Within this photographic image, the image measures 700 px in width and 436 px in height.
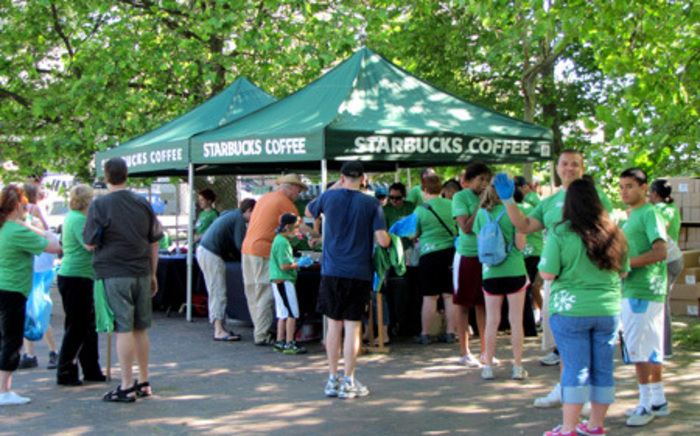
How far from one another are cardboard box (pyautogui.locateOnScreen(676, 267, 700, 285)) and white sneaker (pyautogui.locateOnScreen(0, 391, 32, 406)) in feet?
30.3

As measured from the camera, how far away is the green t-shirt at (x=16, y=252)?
6.60m

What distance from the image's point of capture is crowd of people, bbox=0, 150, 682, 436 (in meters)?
4.95

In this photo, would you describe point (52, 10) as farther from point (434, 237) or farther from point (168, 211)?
point (434, 237)

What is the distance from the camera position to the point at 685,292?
12070 mm

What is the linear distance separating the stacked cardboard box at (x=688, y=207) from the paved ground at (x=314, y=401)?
5348 millimetres

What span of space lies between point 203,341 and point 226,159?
215cm

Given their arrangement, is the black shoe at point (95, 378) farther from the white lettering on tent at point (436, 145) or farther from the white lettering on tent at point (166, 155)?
the white lettering on tent at point (166, 155)

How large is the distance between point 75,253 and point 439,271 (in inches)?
151

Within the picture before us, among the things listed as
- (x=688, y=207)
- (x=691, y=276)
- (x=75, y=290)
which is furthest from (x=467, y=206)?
(x=688, y=207)

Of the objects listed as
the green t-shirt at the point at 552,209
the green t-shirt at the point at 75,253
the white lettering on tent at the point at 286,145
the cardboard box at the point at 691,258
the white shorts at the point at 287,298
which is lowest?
the white shorts at the point at 287,298

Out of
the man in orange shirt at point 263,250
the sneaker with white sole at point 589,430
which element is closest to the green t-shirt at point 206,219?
the man in orange shirt at point 263,250

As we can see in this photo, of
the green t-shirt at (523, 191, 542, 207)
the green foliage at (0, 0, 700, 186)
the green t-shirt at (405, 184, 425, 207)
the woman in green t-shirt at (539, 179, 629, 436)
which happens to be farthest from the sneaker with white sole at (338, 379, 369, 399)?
the green foliage at (0, 0, 700, 186)

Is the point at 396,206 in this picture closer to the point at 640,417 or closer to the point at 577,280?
the point at 640,417

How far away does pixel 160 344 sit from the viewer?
9422 mm
